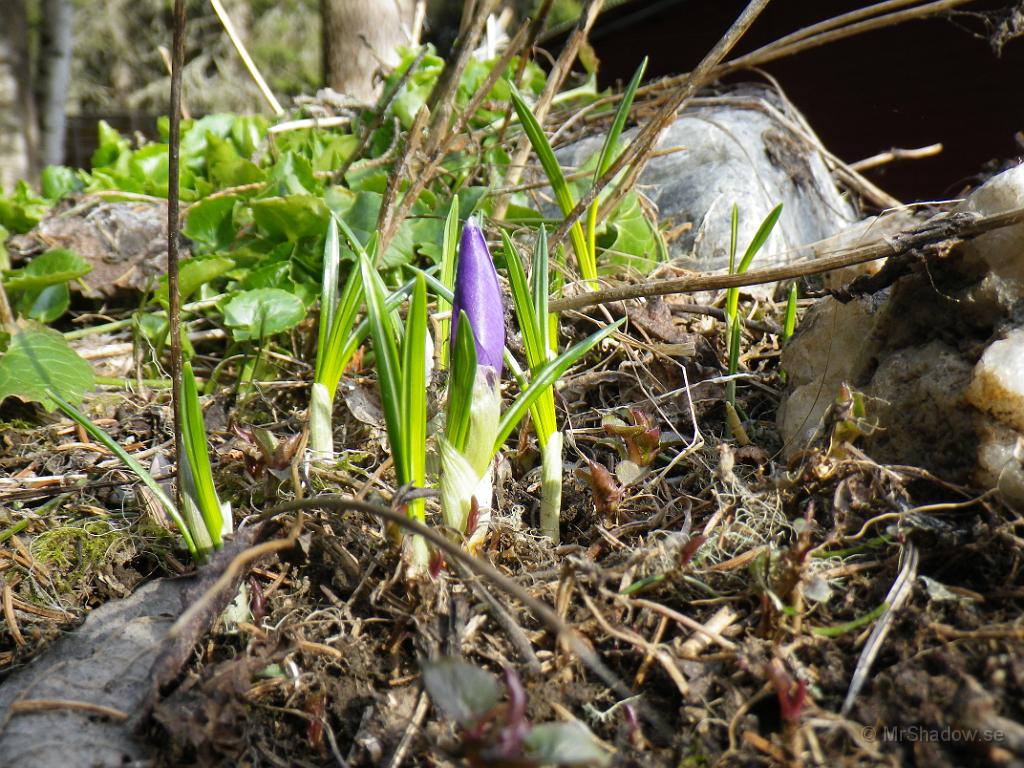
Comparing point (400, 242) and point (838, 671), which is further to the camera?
point (400, 242)

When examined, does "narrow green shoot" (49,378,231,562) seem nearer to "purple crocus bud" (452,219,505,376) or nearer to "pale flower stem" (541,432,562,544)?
"purple crocus bud" (452,219,505,376)

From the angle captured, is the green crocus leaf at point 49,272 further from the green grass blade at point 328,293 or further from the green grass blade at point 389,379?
the green grass blade at point 389,379

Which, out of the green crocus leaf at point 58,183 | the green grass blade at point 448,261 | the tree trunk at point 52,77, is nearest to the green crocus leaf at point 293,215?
the green grass blade at point 448,261

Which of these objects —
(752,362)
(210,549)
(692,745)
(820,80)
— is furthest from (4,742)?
(820,80)

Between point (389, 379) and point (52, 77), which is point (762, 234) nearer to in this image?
point (389, 379)

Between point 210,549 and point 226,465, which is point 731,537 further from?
point 226,465

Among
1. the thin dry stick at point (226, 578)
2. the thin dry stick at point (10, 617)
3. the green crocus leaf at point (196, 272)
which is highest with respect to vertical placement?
the green crocus leaf at point (196, 272)
